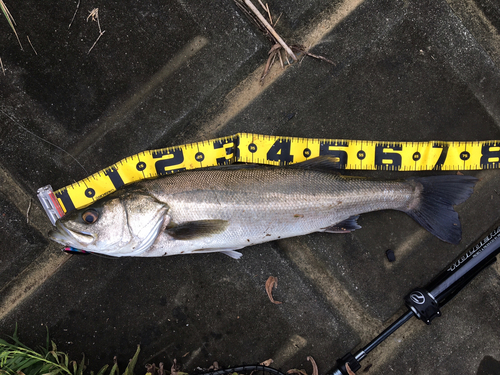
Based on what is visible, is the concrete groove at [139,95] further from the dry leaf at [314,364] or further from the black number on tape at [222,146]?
the dry leaf at [314,364]

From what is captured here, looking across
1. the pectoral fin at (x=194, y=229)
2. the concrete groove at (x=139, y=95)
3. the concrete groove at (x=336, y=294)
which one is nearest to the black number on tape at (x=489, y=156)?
the concrete groove at (x=336, y=294)

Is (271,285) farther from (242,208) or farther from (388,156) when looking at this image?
(388,156)

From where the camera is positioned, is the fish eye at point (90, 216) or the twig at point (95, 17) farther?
the twig at point (95, 17)

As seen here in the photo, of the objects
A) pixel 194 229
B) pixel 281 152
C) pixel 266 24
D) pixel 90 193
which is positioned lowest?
pixel 194 229

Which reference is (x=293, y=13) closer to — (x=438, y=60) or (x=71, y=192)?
(x=438, y=60)

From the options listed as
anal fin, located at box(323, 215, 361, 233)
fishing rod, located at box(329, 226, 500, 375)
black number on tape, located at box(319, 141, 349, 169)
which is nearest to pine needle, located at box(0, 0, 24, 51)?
black number on tape, located at box(319, 141, 349, 169)

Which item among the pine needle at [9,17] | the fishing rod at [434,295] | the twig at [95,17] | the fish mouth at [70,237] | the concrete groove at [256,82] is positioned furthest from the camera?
the concrete groove at [256,82]

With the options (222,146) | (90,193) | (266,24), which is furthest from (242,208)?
(266,24)
